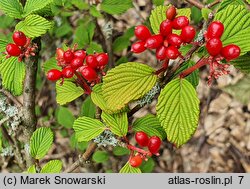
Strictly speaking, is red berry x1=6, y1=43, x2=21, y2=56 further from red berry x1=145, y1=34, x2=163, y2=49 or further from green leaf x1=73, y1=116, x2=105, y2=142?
red berry x1=145, y1=34, x2=163, y2=49

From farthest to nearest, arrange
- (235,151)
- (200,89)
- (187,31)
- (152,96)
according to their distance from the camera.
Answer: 1. (200,89)
2. (235,151)
3. (152,96)
4. (187,31)

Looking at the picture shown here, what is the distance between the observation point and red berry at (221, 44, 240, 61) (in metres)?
0.87

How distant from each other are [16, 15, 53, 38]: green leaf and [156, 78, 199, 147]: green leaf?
1.19 ft

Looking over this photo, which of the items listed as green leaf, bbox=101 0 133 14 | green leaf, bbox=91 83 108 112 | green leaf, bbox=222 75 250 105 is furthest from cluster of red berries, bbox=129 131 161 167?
green leaf, bbox=222 75 250 105

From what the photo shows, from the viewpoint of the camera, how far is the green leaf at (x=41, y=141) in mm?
1268

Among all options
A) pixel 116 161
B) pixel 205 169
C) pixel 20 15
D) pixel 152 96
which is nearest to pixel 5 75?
pixel 20 15

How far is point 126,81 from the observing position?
0.99 metres

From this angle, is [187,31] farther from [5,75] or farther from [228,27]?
[5,75]

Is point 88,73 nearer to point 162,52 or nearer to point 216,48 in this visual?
point 162,52

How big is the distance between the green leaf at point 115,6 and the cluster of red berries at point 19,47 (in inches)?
20.7

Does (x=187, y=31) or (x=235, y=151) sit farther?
(x=235, y=151)

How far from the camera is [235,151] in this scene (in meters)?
2.18

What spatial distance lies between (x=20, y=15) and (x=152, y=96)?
44 cm

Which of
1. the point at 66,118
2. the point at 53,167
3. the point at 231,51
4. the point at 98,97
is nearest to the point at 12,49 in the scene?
the point at 98,97
